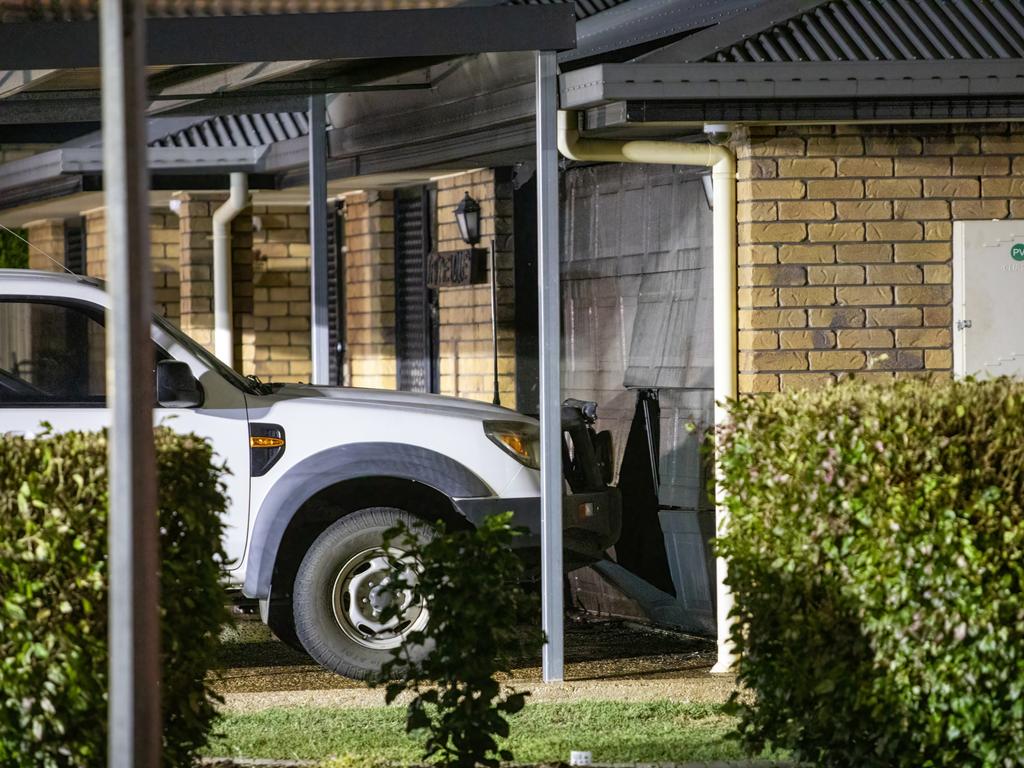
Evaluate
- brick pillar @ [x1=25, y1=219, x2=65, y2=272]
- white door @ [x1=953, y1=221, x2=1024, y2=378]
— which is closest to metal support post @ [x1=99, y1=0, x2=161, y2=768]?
white door @ [x1=953, y1=221, x2=1024, y2=378]

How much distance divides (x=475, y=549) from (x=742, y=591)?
32.1 inches

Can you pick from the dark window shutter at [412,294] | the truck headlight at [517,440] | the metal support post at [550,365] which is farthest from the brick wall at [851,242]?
the dark window shutter at [412,294]

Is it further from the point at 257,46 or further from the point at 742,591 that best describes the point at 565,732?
the point at 257,46

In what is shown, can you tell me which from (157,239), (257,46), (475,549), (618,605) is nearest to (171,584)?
(475,549)

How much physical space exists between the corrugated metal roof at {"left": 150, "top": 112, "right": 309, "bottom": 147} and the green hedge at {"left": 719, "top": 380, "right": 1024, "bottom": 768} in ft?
30.8

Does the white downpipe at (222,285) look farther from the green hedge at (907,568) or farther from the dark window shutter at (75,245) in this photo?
the green hedge at (907,568)

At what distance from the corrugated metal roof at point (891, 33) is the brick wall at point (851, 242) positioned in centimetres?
41

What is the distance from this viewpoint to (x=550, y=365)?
7.76 metres

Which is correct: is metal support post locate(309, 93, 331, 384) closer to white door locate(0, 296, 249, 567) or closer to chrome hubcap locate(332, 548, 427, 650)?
white door locate(0, 296, 249, 567)

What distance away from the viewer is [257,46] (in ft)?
24.1

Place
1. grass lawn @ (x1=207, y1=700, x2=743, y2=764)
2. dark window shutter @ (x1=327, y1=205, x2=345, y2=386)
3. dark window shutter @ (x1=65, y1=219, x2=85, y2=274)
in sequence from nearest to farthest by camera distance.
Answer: grass lawn @ (x1=207, y1=700, x2=743, y2=764) → dark window shutter @ (x1=327, y1=205, x2=345, y2=386) → dark window shutter @ (x1=65, y1=219, x2=85, y2=274)

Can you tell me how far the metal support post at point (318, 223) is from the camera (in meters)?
11.0

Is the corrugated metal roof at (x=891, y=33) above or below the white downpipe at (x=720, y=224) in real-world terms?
above

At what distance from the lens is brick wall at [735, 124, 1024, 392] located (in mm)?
8031
